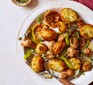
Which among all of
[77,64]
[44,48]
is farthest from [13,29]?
[77,64]

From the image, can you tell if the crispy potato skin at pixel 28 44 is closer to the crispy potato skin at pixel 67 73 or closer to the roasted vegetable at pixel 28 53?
the roasted vegetable at pixel 28 53

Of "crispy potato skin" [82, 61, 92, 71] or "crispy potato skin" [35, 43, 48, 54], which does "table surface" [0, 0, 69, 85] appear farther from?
"crispy potato skin" [82, 61, 92, 71]

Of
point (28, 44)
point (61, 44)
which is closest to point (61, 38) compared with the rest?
point (61, 44)

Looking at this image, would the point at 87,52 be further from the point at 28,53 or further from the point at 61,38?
the point at 28,53

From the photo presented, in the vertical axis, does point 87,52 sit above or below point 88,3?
below

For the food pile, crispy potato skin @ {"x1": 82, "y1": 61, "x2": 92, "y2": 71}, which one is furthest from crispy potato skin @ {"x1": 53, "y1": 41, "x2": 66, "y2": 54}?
crispy potato skin @ {"x1": 82, "y1": 61, "x2": 92, "y2": 71}

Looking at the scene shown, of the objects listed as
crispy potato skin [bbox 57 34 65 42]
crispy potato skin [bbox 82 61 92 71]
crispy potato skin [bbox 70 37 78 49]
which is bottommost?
crispy potato skin [bbox 82 61 92 71]

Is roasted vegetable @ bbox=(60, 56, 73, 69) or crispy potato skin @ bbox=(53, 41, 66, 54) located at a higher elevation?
crispy potato skin @ bbox=(53, 41, 66, 54)

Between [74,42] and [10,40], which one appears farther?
[10,40]
